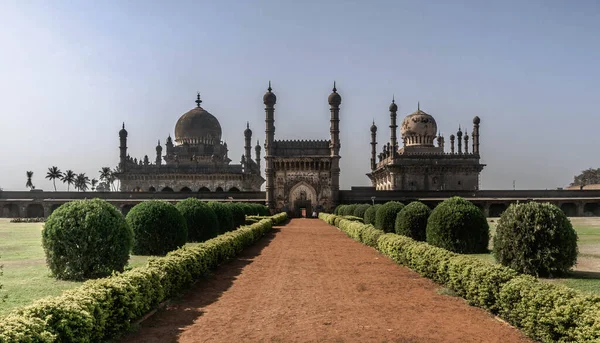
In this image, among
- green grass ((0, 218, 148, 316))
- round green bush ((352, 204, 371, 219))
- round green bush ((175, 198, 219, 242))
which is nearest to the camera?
green grass ((0, 218, 148, 316))

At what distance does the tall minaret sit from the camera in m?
48.4

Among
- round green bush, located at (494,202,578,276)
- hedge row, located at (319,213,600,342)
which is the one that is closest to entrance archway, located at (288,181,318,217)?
hedge row, located at (319,213,600,342)

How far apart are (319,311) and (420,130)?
51037 mm

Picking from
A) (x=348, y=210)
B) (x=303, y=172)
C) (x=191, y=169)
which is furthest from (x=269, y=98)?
(x=348, y=210)

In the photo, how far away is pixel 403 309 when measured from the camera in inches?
360

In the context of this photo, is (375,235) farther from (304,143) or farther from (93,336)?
(304,143)

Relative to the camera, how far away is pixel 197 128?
6016 cm

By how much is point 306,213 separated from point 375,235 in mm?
31458

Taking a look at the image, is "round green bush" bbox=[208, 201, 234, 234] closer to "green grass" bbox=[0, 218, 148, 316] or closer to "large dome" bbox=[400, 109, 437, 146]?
"green grass" bbox=[0, 218, 148, 316]

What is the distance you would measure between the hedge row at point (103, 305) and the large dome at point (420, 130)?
4850 centimetres

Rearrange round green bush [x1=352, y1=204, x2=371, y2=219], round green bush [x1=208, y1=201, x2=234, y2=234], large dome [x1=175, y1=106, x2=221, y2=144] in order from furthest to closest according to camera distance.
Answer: large dome [x1=175, y1=106, x2=221, y2=144], round green bush [x1=352, y1=204, x2=371, y2=219], round green bush [x1=208, y1=201, x2=234, y2=234]

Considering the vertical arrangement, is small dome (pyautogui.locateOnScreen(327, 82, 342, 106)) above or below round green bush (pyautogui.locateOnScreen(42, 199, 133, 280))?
above

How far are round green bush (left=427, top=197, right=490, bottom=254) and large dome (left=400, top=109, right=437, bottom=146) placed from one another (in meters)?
42.8

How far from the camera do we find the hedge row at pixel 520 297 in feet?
21.3
